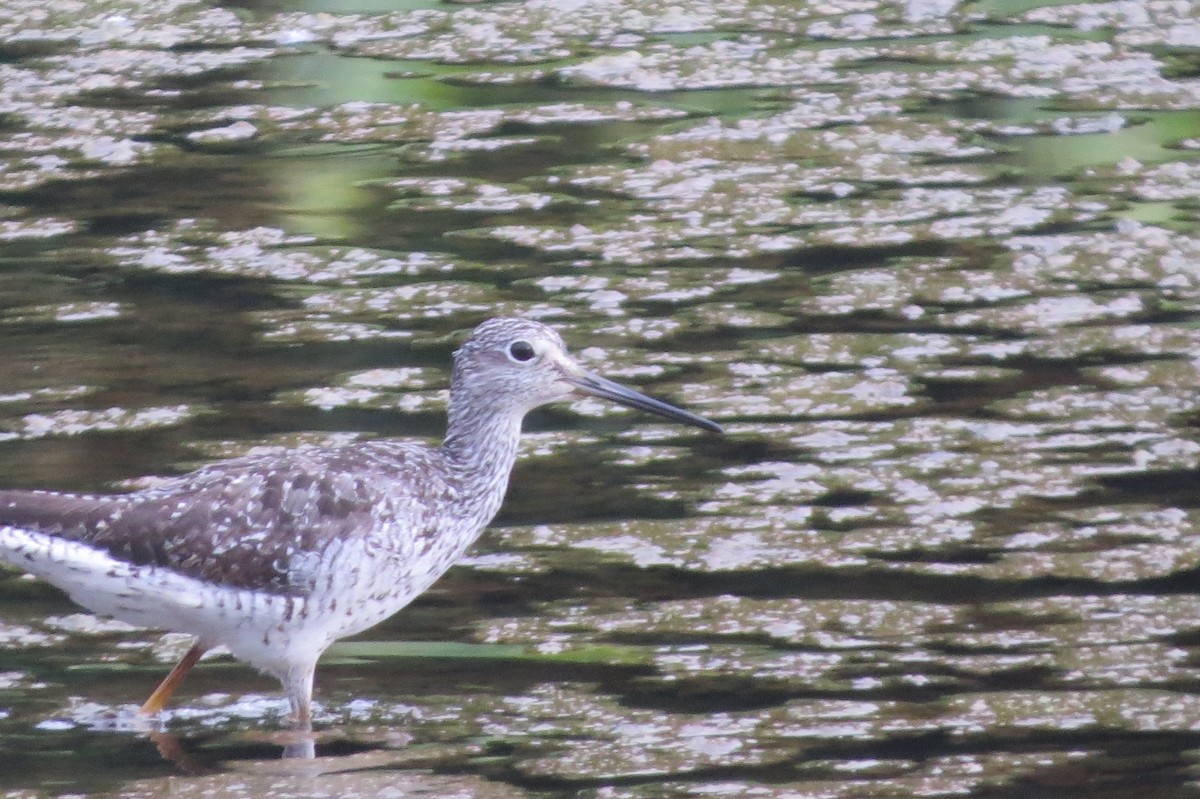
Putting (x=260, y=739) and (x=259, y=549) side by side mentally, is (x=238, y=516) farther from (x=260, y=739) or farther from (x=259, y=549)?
(x=260, y=739)

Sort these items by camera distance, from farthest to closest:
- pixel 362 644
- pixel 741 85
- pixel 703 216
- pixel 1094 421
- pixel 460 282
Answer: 1. pixel 741 85
2. pixel 703 216
3. pixel 460 282
4. pixel 1094 421
5. pixel 362 644

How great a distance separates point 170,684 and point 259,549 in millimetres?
492

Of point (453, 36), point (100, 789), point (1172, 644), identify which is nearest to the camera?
point (100, 789)

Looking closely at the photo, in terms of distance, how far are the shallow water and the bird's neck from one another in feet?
1.37

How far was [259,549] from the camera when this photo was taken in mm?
5984

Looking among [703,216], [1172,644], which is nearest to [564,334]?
[703,216]

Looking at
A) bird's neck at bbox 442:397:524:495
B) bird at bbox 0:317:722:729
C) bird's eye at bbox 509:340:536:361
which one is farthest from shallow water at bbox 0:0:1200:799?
bird's eye at bbox 509:340:536:361

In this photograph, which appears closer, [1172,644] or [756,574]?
[1172,644]

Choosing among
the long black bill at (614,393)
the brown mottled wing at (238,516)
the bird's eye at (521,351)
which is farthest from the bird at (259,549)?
the long black bill at (614,393)

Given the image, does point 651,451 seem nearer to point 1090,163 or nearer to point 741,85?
point 1090,163

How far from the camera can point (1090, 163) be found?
10.6 m

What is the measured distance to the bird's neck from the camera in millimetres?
6703

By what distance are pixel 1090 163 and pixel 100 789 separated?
6.65 m

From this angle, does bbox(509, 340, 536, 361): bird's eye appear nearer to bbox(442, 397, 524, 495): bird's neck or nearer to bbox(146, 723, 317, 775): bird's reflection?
bbox(442, 397, 524, 495): bird's neck
